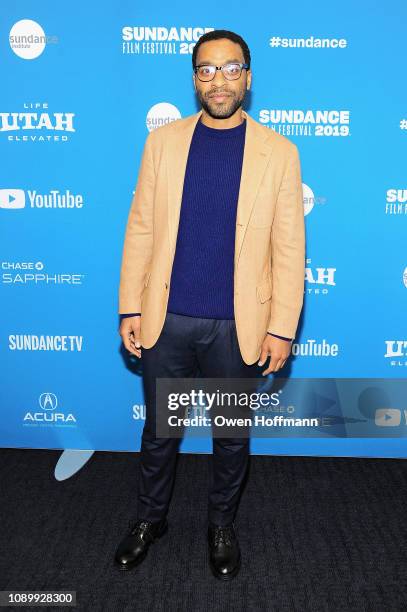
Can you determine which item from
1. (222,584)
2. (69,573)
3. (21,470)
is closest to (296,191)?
(222,584)

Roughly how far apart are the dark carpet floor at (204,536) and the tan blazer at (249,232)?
883 millimetres

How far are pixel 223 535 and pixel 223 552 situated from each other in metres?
0.07

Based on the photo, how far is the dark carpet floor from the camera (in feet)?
7.27

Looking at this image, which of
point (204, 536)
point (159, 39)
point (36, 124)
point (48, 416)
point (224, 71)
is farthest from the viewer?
point (48, 416)

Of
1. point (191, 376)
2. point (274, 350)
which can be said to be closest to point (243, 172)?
point (274, 350)

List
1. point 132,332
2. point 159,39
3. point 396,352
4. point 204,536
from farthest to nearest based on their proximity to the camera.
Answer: point 396,352 → point 159,39 → point 204,536 → point 132,332

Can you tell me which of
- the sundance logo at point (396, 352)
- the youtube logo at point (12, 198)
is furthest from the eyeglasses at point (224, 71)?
the sundance logo at point (396, 352)

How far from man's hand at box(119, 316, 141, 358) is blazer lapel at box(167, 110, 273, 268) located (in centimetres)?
33

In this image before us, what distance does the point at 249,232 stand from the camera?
2.11m

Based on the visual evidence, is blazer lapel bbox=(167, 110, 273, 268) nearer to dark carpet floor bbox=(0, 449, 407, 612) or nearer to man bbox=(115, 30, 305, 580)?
man bbox=(115, 30, 305, 580)

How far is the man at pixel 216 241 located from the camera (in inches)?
82.6

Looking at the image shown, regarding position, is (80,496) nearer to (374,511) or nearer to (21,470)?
(21,470)

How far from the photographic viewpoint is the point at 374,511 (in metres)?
2.78

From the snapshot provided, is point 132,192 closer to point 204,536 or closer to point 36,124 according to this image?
point 36,124
